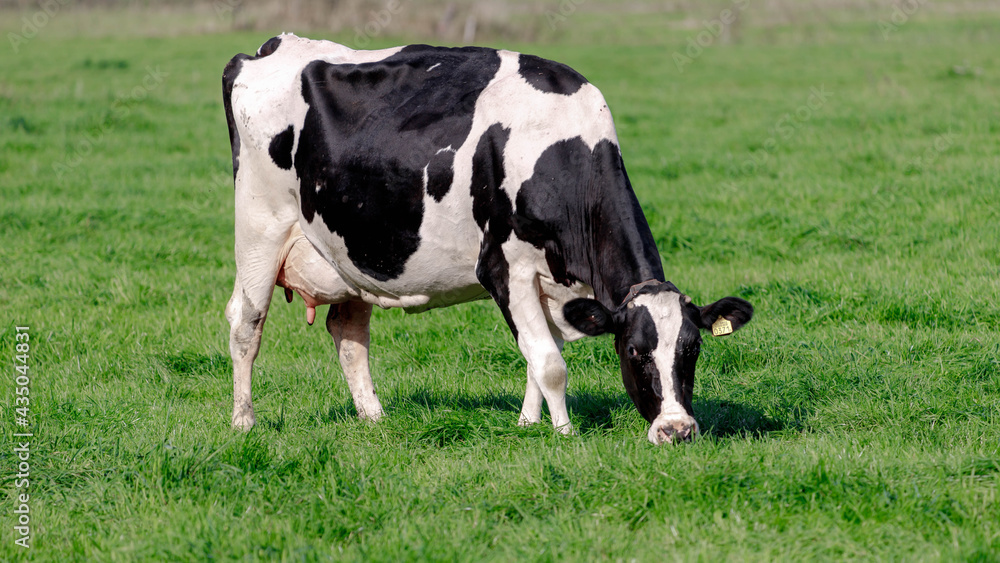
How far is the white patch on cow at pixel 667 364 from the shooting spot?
15.1 feet

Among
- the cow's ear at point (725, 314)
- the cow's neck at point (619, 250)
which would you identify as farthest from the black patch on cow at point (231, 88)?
the cow's ear at point (725, 314)

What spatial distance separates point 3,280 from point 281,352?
3.22 metres

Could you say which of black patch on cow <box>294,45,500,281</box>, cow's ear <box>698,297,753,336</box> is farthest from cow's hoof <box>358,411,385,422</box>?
cow's ear <box>698,297,753,336</box>

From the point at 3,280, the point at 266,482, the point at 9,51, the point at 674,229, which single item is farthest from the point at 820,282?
the point at 9,51

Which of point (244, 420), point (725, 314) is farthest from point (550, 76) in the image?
point (244, 420)

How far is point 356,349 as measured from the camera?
6367 mm

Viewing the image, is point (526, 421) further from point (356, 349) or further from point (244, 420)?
point (244, 420)

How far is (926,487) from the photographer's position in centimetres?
418

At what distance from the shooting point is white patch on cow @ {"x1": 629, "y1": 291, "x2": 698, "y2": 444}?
15.1 feet

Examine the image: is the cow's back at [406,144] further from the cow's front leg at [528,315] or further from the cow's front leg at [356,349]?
the cow's front leg at [356,349]

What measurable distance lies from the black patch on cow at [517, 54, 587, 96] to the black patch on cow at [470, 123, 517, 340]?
13.2 inches

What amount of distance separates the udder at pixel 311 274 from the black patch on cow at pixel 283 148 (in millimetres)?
406

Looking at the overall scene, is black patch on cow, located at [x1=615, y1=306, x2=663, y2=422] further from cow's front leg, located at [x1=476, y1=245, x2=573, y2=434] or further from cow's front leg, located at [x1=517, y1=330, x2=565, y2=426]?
cow's front leg, located at [x1=517, y1=330, x2=565, y2=426]

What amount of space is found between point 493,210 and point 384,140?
0.87 metres
